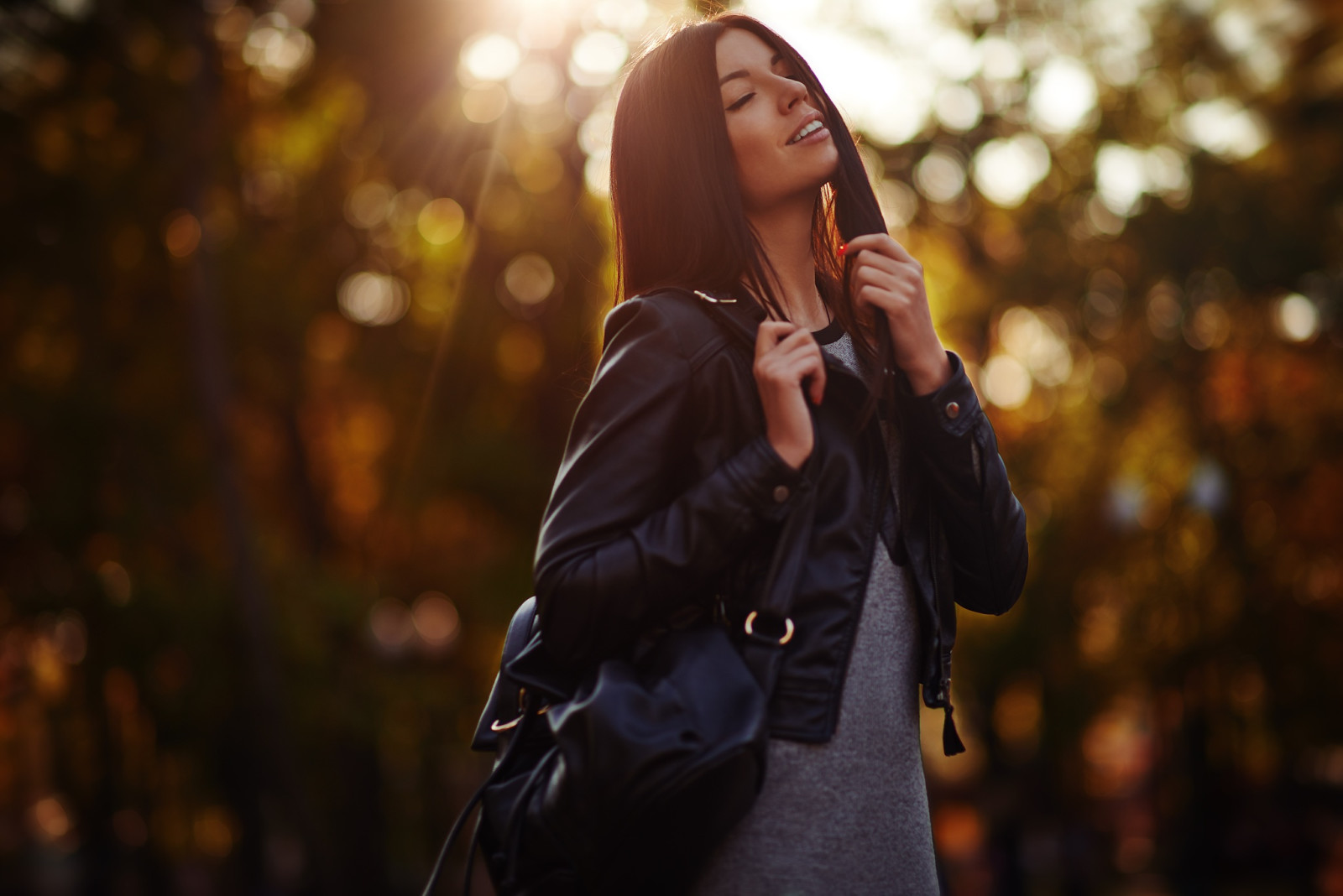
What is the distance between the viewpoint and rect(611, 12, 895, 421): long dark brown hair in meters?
1.92

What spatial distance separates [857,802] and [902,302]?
0.75 meters

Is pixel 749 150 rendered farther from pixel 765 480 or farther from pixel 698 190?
pixel 765 480

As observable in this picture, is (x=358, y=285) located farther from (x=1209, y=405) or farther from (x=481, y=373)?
(x=1209, y=405)

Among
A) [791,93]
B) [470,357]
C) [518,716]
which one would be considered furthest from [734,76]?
[470,357]

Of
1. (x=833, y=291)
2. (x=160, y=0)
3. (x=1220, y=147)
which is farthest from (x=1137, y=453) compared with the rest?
(x=833, y=291)

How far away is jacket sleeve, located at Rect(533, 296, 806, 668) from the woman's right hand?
0.03m

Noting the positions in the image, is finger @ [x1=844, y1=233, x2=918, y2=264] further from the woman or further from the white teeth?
the white teeth

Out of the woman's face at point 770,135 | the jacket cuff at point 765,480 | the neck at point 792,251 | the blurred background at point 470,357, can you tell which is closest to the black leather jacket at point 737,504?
the jacket cuff at point 765,480

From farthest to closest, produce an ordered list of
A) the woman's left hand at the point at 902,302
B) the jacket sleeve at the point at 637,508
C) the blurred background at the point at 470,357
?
the blurred background at the point at 470,357 → the woman's left hand at the point at 902,302 → the jacket sleeve at the point at 637,508

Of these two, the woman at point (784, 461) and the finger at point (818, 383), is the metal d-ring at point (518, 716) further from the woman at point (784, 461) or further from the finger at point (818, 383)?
the finger at point (818, 383)

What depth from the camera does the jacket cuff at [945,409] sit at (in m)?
1.89

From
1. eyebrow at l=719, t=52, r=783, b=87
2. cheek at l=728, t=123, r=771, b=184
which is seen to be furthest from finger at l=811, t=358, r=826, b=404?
eyebrow at l=719, t=52, r=783, b=87

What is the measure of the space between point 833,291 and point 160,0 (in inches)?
504

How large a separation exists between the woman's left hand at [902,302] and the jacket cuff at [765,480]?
0.31 meters
